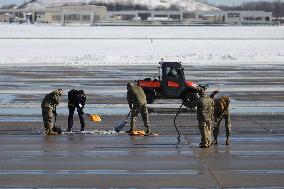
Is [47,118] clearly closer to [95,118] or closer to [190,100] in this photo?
[95,118]

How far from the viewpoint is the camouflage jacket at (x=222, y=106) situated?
735 inches

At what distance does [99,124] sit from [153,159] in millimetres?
6221

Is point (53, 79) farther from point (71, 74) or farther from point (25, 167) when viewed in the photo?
point (25, 167)

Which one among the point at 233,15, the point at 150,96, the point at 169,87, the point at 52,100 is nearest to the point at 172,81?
the point at 169,87

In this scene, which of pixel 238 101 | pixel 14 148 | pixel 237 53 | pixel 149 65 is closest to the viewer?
pixel 14 148

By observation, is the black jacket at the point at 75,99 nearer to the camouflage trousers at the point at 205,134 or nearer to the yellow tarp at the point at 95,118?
the yellow tarp at the point at 95,118

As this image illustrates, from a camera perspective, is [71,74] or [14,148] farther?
[71,74]

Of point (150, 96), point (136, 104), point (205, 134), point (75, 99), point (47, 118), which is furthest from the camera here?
point (150, 96)

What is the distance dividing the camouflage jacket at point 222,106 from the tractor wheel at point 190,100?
6.77m

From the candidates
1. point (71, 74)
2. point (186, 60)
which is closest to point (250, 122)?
point (71, 74)

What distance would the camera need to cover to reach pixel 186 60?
58.9 m

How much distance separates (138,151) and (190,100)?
9149 millimetres

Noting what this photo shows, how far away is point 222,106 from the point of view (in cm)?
1877

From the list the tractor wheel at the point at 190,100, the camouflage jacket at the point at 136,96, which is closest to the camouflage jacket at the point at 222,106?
the camouflage jacket at the point at 136,96
